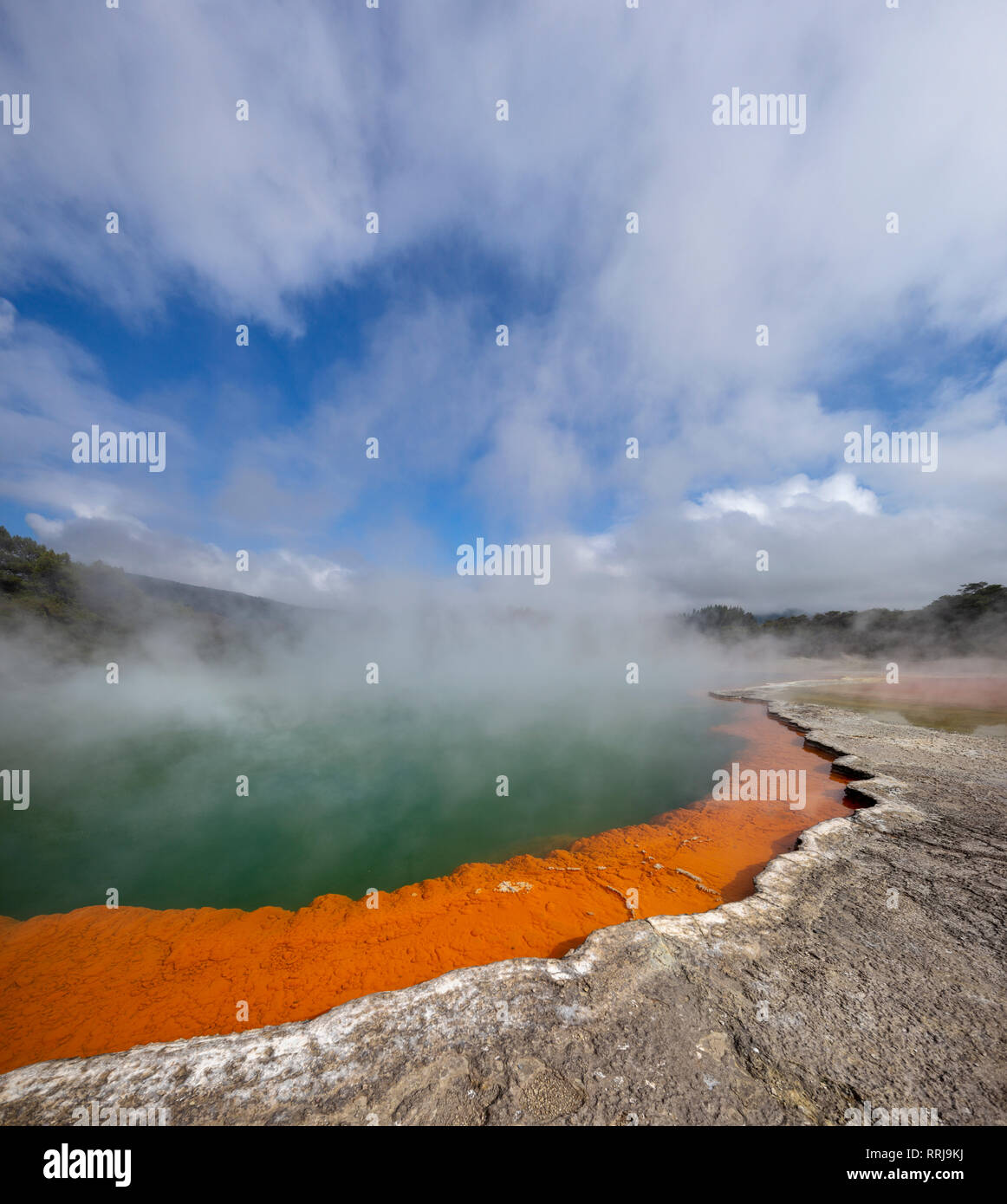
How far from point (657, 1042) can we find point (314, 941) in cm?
429

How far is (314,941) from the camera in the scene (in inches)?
195

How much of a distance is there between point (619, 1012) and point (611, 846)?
4.47 metres

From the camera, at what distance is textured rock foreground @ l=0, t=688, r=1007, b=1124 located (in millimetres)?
2344

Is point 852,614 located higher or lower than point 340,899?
higher

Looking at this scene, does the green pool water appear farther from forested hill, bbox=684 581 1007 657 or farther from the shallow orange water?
forested hill, bbox=684 581 1007 657

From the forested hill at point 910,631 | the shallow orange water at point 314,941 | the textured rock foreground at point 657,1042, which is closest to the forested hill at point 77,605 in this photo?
the shallow orange water at point 314,941

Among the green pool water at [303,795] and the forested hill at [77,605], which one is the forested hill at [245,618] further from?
the green pool water at [303,795]

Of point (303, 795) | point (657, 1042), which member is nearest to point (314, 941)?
point (657, 1042)

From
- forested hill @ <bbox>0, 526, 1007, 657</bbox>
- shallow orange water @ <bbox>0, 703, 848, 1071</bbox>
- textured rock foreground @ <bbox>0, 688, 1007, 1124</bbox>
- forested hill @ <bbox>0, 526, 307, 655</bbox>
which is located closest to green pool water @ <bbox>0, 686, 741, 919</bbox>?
shallow orange water @ <bbox>0, 703, 848, 1071</bbox>

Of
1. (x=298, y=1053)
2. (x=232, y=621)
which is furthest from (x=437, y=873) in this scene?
(x=232, y=621)

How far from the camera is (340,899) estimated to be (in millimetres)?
5949
